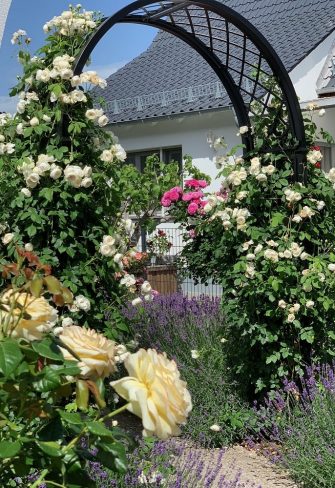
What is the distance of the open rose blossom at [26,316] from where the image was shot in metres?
1.51

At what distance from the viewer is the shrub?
490 cm

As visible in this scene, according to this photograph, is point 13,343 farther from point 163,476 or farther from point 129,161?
point 129,161

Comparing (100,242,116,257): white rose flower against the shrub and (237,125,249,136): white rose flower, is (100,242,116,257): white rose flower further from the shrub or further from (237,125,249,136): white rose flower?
(237,125,249,136): white rose flower

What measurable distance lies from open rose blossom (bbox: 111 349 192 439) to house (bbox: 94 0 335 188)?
11.6m

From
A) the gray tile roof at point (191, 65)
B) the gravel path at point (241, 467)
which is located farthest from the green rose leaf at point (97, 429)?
the gray tile roof at point (191, 65)

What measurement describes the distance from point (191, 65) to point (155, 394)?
53.5 ft

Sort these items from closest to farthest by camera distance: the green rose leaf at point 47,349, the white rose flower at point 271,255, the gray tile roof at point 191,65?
the green rose leaf at point 47,349, the white rose flower at point 271,255, the gray tile roof at point 191,65

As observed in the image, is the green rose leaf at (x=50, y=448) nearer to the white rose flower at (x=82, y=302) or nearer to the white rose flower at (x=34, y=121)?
the white rose flower at (x=82, y=302)

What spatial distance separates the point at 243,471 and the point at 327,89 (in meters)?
10.4

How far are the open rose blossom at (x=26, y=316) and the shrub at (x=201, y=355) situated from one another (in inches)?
119

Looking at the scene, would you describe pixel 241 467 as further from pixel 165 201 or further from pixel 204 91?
pixel 204 91

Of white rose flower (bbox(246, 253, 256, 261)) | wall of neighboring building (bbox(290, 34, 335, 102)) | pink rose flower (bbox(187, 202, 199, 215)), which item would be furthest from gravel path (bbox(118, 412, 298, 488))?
wall of neighboring building (bbox(290, 34, 335, 102))

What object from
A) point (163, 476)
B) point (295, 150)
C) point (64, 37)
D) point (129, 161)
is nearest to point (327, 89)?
point (129, 161)

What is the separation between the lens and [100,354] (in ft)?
4.89
